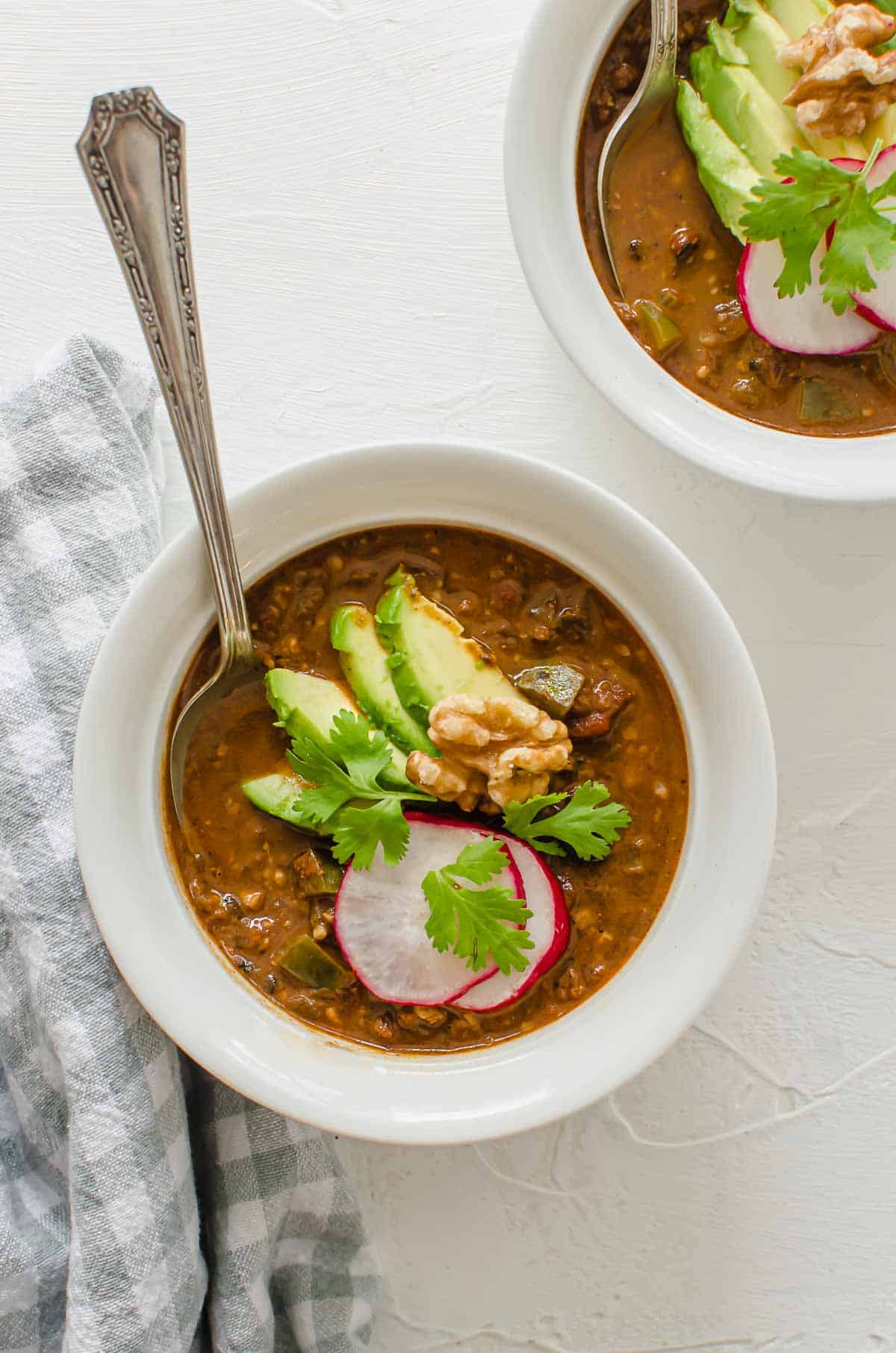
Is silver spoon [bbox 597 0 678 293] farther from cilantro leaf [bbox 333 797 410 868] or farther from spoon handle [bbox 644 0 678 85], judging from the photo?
cilantro leaf [bbox 333 797 410 868]

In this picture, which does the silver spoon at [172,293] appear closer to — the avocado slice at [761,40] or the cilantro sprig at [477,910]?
the cilantro sprig at [477,910]

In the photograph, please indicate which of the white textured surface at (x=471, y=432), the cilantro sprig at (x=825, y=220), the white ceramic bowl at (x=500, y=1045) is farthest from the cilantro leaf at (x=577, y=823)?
the cilantro sprig at (x=825, y=220)

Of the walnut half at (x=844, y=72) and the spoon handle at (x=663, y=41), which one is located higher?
the spoon handle at (x=663, y=41)

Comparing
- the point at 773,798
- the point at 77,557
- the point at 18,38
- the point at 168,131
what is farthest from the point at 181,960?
the point at 18,38

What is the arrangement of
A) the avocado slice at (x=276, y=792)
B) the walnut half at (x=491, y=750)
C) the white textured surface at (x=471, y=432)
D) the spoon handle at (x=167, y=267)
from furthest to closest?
the white textured surface at (x=471, y=432) < the avocado slice at (x=276, y=792) < the walnut half at (x=491, y=750) < the spoon handle at (x=167, y=267)

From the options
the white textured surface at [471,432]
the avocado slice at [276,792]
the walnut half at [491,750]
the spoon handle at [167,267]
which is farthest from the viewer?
the white textured surface at [471,432]

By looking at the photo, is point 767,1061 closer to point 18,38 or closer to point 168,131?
point 168,131

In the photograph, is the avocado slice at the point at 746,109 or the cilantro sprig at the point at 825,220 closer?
the cilantro sprig at the point at 825,220
